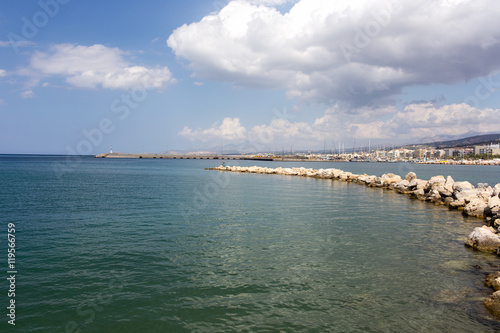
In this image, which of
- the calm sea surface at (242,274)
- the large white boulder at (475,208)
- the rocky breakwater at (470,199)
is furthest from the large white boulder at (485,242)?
the large white boulder at (475,208)

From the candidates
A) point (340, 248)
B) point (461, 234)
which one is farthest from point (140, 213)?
point (461, 234)

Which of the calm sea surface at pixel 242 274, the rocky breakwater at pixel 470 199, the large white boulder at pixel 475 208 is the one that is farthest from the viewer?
the large white boulder at pixel 475 208

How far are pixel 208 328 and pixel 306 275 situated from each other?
4.07m

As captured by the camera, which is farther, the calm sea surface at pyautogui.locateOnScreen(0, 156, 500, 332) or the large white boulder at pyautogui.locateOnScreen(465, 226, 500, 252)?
the large white boulder at pyautogui.locateOnScreen(465, 226, 500, 252)

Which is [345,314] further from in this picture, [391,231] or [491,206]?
[491,206]

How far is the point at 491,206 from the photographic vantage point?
1861 centimetres

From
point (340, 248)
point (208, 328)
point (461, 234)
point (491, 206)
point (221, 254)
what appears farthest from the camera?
point (491, 206)

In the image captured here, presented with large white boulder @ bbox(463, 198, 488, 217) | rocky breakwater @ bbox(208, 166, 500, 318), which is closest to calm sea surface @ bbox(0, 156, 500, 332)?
rocky breakwater @ bbox(208, 166, 500, 318)

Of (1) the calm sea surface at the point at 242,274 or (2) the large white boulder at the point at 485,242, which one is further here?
Answer: (2) the large white boulder at the point at 485,242

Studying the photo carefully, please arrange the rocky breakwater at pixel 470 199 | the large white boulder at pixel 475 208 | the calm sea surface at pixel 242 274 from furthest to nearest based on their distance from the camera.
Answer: the large white boulder at pixel 475 208 < the rocky breakwater at pixel 470 199 < the calm sea surface at pixel 242 274

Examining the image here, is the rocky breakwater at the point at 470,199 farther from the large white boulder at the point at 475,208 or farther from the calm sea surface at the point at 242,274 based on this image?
the calm sea surface at the point at 242,274

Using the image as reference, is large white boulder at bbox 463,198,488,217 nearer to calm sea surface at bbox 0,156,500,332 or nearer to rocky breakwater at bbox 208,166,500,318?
rocky breakwater at bbox 208,166,500,318

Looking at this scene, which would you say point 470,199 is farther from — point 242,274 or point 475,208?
point 242,274

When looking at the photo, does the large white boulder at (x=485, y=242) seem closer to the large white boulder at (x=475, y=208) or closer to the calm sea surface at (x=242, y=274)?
the calm sea surface at (x=242, y=274)
